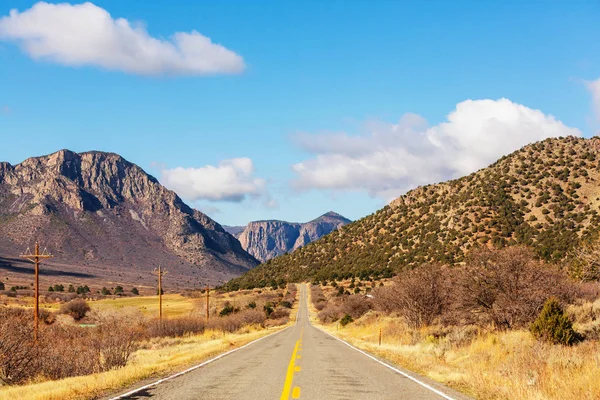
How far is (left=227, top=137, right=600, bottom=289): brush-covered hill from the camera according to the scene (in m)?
76.6

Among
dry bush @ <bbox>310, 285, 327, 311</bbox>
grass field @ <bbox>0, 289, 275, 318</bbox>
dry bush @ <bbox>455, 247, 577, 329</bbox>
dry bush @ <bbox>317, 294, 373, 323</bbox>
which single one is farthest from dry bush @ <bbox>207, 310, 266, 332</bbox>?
dry bush @ <bbox>455, 247, 577, 329</bbox>

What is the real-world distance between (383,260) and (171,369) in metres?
79.1

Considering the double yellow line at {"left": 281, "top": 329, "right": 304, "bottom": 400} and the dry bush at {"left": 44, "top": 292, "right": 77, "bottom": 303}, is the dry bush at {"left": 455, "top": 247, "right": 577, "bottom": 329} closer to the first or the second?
the double yellow line at {"left": 281, "top": 329, "right": 304, "bottom": 400}

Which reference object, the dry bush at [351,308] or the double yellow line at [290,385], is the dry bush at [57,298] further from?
the double yellow line at [290,385]

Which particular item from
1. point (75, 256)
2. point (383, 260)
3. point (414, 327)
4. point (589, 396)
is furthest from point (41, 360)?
point (75, 256)

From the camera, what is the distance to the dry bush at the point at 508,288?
23.8 meters

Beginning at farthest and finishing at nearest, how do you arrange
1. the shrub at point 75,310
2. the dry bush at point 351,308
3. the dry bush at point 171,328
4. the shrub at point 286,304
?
1. the shrub at point 286,304
2. the shrub at point 75,310
3. the dry bush at point 351,308
4. the dry bush at point 171,328

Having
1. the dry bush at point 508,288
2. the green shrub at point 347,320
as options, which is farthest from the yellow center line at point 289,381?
the green shrub at point 347,320

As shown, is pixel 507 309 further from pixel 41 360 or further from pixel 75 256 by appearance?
pixel 75 256

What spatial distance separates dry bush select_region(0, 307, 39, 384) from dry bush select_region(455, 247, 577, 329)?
61.0 ft

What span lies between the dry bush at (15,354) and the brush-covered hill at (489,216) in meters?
57.7

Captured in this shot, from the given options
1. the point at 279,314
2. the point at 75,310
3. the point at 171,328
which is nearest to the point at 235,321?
the point at 171,328

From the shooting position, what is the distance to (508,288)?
2444 cm

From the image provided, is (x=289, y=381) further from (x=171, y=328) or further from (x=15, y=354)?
(x=171, y=328)
